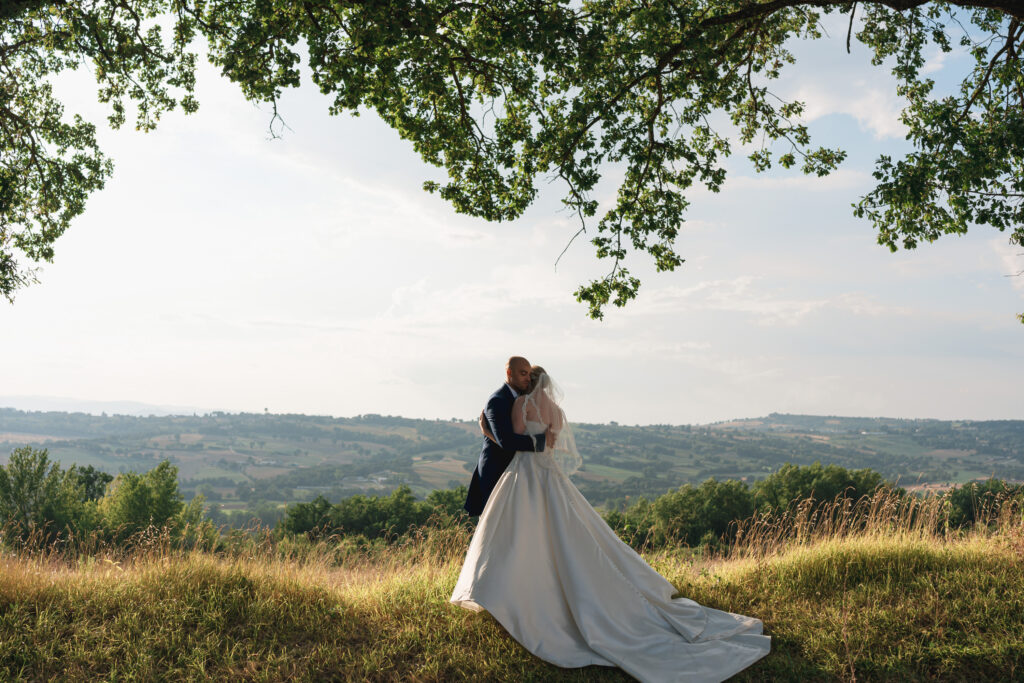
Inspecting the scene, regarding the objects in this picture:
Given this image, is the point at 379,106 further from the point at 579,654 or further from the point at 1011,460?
the point at 1011,460

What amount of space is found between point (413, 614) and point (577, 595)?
204 cm

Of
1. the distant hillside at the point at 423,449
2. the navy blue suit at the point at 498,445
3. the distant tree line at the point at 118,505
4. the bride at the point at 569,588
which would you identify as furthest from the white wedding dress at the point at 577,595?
the distant hillside at the point at 423,449

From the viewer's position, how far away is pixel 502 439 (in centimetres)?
696

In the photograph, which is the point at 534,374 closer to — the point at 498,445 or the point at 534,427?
the point at 534,427

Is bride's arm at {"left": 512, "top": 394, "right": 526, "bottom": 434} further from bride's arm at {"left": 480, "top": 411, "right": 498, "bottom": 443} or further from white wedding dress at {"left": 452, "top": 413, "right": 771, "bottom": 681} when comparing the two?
bride's arm at {"left": 480, "top": 411, "right": 498, "bottom": 443}

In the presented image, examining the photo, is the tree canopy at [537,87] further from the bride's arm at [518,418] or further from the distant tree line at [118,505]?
the distant tree line at [118,505]

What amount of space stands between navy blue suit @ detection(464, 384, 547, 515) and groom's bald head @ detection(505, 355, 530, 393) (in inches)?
3.5

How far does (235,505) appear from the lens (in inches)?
3093

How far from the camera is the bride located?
6254 mm

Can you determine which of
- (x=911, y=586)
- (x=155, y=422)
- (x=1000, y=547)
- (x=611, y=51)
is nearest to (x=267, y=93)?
(x=611, y=51)

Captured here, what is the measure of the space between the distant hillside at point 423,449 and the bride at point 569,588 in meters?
56.6

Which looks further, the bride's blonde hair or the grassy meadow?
the bride's blonde hair

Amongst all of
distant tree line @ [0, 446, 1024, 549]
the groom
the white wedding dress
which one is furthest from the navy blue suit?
distant tree line @ [0, 446, 1024, 549]

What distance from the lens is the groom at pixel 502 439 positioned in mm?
6957
